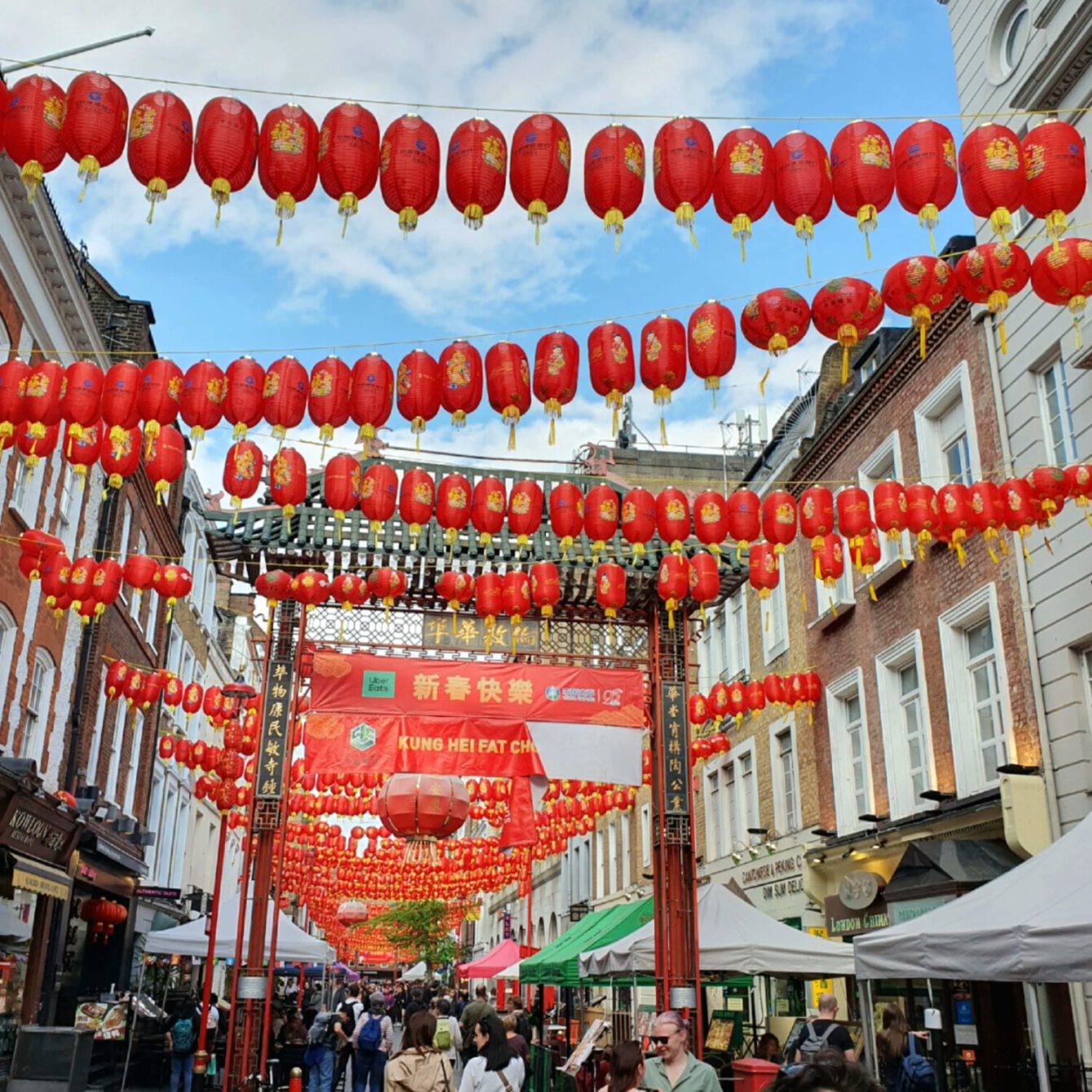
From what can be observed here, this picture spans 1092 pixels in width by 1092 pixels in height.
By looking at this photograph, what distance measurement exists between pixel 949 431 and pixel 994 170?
33.3 ft

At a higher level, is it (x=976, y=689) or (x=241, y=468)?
(x=241, y=468)

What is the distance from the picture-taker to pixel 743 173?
24.0ft

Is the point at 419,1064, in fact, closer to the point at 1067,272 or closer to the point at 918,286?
the point at 918,286

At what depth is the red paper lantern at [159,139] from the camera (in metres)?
6.94

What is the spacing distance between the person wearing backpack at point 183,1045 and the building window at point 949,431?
14.0m

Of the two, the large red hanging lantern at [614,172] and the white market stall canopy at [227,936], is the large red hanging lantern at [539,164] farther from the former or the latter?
the white market stall canopy at [227,936]

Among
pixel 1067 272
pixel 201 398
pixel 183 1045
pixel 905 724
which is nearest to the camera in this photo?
pixel 1067 272

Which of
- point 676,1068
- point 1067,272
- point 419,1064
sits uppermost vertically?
point 1067,272

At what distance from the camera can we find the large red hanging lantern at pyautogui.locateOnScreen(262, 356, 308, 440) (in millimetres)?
8984

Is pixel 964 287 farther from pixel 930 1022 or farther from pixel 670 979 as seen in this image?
pixel 670 979

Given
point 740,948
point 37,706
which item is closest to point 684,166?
point 740,948

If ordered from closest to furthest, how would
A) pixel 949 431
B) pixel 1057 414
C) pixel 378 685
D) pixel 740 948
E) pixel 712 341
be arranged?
pixel 712 341
pixel 740 948
pixel 1057 414
pixel 378 685
pixel 949 431

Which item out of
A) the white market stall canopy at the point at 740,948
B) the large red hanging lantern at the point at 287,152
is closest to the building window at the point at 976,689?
the white market stall canopy at the point at 740,948

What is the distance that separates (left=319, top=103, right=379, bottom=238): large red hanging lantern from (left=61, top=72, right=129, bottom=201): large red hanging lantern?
130 cm
